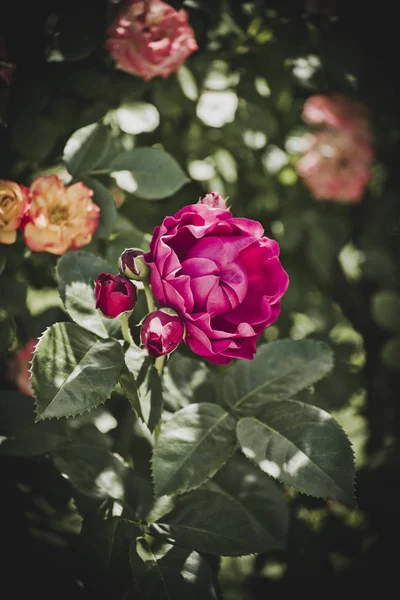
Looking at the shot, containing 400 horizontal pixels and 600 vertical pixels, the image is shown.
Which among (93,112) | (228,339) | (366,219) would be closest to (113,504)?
(228,339)

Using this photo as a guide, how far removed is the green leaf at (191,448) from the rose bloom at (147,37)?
0.72 m

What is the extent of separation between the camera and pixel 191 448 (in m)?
0.73

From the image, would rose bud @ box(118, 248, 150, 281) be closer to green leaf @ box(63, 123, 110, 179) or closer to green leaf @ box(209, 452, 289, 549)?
green leaf @ box(63, 123, 110, 179)

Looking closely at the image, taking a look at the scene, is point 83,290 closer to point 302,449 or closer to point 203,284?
point 203,284

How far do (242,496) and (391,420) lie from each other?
36.6 inches

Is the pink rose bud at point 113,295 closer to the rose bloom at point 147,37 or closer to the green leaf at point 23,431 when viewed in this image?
the green leaf at point 23,431

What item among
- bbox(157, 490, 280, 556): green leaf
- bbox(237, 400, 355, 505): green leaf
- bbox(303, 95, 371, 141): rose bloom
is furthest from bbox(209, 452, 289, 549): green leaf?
bbox(303, 95, 371, 141): rose bloom

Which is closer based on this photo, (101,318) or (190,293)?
(190,293)

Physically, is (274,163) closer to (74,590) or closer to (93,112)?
(93,112)

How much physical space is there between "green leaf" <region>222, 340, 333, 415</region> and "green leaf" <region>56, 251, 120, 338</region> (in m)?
0.25

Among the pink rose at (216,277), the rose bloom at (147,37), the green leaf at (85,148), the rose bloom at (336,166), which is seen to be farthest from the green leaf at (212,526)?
the rose bloom at (336,166)

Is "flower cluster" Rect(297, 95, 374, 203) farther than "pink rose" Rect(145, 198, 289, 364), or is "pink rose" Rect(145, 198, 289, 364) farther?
"flower cluster" Rect(297, 95, 374, 203)

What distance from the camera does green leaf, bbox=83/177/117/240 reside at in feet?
3.02

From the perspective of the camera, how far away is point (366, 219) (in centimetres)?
162
